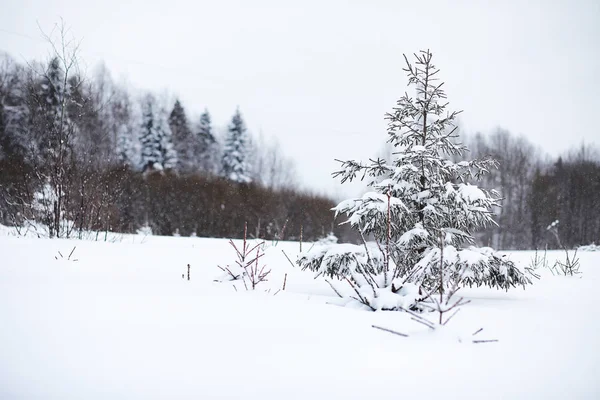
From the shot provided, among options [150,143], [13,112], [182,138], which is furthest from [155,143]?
[13,112]

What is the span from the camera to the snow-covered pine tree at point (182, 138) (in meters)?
28.7

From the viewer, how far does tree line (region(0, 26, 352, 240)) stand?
685 cm

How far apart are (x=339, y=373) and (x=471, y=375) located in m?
0.60

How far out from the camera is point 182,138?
1169 inches

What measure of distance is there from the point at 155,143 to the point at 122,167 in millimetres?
9834

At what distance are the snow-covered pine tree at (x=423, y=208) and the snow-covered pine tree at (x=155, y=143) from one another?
955 inches

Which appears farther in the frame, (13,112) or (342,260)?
(13,112)

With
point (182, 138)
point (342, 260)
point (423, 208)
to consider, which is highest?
point (182, 138)

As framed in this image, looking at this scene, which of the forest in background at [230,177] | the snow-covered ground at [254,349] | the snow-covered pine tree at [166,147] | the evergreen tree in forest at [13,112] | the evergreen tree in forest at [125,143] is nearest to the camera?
the snow-covered ground at [254,349]

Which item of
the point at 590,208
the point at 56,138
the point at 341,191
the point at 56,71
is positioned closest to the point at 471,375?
the point at 56,138

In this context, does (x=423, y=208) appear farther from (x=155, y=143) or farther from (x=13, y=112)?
(x=155, y=143)

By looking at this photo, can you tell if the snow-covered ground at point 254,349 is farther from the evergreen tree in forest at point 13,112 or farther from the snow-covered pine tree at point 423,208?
Result: the evergreen tree in forest at point 13,112

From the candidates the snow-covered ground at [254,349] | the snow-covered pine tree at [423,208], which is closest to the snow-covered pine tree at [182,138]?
A: the snow-covered pine tree at [423,208]

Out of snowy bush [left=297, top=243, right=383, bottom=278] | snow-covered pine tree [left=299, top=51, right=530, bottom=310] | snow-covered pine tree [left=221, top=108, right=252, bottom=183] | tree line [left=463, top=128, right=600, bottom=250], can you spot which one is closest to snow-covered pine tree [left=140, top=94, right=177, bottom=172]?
snow-covered pine tree [left=221, top=108, right=252, bottom=183]
